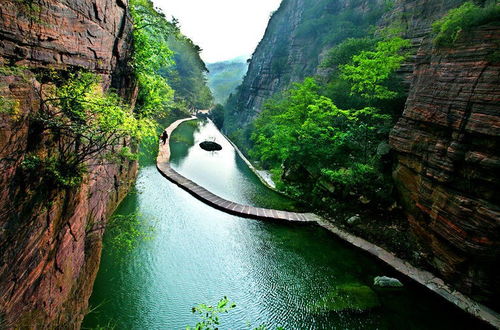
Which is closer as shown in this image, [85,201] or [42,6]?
[42,6]

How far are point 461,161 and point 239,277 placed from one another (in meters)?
8.02

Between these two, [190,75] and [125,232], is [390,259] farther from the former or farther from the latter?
[190,75]

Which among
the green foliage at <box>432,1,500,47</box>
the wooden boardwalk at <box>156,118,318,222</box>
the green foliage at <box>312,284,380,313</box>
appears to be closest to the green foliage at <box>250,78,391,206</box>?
the wooden boardwalk at <box>156,118,318,222</box>

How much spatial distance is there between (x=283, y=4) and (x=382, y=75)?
43.0 m

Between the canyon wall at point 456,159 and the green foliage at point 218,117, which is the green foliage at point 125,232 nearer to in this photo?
the canyon wall at point 456,159

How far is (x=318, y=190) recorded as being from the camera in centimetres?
1355

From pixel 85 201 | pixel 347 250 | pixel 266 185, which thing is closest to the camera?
pixel 85 201

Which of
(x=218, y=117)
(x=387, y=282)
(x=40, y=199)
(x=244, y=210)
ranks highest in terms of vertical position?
(x=40, y=199)

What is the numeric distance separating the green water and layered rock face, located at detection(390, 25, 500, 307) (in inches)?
61.4

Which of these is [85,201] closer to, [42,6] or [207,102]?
[42,6]

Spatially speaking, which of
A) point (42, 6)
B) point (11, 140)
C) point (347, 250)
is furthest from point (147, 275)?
point (347, 250)

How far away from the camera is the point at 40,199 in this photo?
4.01 m

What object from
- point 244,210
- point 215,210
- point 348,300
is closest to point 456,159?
point 348,300

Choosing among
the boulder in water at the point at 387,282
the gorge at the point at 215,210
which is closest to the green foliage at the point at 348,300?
the gorge at the point at 215,210
